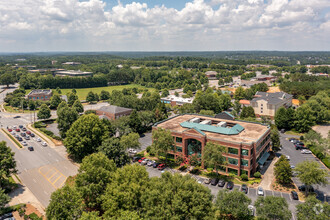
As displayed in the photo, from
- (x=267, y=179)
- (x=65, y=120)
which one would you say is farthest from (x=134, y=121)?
(x=267, y=179)

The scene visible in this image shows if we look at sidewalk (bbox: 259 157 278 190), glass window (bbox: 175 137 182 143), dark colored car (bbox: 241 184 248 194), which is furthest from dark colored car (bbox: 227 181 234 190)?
glass window (bbox: 175 137 182 143)

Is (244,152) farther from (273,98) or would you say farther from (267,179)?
(273,98)

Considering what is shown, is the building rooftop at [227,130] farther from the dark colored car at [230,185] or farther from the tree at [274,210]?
the tree at [274,210]

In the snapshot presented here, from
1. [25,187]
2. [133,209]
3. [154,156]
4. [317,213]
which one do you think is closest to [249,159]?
[317,213]

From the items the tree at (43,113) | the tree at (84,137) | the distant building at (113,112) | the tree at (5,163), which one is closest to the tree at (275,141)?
the tree at (84,137)

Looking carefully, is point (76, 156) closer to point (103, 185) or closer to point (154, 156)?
point (154, 156)
